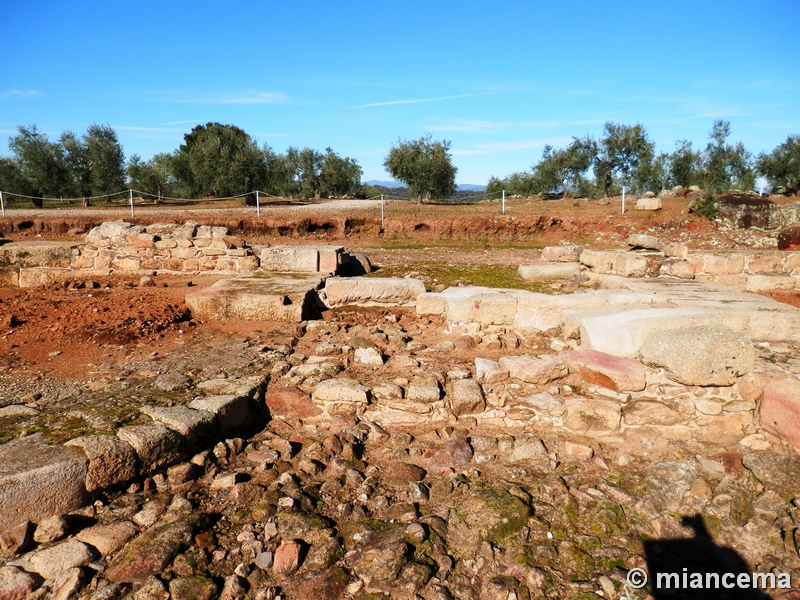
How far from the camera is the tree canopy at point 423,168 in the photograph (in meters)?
29.3

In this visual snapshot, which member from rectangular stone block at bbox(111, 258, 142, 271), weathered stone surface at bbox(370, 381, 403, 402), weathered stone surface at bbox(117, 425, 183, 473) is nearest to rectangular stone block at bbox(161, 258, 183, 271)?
rectangular stone block at bbox(111, 258, 142, 271)

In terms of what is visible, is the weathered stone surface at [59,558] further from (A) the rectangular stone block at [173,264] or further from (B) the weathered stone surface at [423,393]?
(A) the rectangular stone block at [173,264]

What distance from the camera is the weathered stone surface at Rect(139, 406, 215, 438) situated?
3084 mm

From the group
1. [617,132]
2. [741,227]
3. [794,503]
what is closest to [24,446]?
[794,503]

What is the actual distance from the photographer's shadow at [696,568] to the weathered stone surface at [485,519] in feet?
2.12

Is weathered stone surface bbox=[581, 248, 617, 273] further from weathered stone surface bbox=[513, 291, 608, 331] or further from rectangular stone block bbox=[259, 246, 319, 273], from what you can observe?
rectangular stone block bbox=[259, 246, 319, 273]

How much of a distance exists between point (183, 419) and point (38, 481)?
805 millimetres

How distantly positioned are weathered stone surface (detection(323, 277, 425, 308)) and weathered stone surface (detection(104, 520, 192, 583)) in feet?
13.2

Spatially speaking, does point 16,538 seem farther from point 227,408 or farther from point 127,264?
point 127,264

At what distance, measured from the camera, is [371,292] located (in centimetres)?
638

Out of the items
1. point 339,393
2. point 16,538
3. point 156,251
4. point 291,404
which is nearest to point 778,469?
point 339,393

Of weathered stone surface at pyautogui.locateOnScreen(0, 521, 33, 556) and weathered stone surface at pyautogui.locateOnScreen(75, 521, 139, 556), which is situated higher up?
weathered stone surface at pyautogui.locateOnScreen(0, 521, 33, 556)

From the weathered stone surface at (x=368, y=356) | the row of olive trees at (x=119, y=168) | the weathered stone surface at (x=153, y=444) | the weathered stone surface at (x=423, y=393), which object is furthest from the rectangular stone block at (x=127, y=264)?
the row of olive trees at (x=119, y=168)

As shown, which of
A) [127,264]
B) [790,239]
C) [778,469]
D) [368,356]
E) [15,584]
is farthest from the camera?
[790,239]
